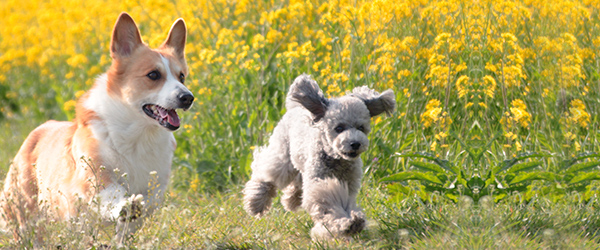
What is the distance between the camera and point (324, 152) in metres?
3.64

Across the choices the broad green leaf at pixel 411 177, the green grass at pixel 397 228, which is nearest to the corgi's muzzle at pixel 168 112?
the green grass at pixel 397 228

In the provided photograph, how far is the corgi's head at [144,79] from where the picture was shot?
3.63m

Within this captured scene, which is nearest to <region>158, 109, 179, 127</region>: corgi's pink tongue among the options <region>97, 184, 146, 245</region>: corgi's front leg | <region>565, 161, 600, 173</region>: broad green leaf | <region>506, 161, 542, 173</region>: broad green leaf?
<region>97, 184, 146, 245</region>: corgi's front leg

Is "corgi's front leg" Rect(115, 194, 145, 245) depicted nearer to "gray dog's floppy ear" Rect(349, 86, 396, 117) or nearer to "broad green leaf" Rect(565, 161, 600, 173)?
"gray dog's floppy ear" Rect(349, 86, 396, 117)

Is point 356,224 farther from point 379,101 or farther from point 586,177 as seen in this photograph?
point 586,177

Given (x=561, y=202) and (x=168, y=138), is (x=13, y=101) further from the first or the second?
(x=561, y=202)

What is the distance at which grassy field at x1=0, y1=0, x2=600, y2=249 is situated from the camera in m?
3.46

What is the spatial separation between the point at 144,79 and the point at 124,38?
1.12ft

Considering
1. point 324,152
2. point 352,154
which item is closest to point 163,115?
point 324,152

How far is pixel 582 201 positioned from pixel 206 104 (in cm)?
335

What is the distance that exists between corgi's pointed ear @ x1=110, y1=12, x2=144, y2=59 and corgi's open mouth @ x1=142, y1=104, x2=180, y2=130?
42 cm

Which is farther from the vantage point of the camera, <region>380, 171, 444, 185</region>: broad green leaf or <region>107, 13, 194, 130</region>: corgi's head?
Result: <region>380, 171, 444, 185</region>: broad green leaf

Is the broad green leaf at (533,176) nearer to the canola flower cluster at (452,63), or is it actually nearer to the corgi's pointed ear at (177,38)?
the canola flower cluster at (452,63)

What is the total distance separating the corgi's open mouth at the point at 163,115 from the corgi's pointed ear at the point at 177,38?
60cm
